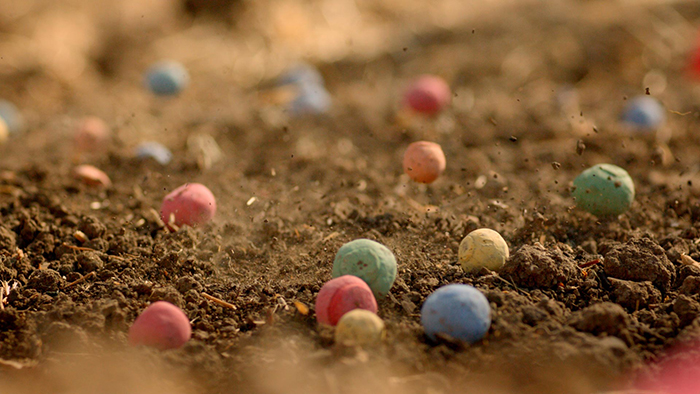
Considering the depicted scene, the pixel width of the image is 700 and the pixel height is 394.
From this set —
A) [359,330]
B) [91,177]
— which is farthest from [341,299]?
[91,177]

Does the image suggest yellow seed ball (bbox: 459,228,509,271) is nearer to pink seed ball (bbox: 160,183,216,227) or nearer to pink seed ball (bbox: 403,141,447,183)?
pink seed ball (bbox: 403,141,447,183)

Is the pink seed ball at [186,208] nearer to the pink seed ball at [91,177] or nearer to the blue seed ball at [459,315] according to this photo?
the pink seed ball at [91,177]

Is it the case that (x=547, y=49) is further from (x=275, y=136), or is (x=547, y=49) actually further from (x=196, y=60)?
(x=196, y=60)

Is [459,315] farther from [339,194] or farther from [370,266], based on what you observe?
[339,194]

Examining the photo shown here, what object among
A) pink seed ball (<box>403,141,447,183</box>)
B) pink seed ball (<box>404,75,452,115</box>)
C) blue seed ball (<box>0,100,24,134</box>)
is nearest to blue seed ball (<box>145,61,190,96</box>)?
blue seed ball (<box>0,100,24,134</box>)

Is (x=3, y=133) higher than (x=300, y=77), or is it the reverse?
(x=300, y=77)

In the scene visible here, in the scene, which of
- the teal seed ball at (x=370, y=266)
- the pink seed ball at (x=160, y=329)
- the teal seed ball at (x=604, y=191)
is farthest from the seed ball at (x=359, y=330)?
the teal seed ball at (x=604, y=191)
